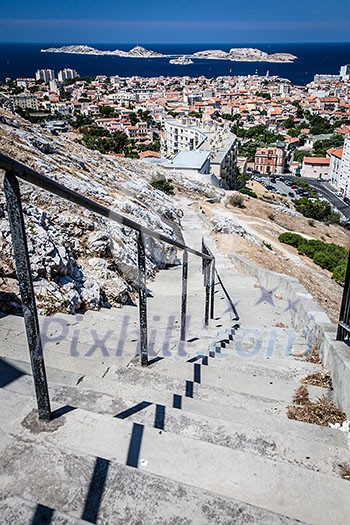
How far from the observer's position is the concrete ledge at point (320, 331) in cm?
350

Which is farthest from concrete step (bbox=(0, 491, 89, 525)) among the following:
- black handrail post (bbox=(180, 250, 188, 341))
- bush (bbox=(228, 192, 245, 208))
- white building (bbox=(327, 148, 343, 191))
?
white building (bbox=(327, 148, 343, 191))

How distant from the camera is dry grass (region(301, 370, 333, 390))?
393 cm

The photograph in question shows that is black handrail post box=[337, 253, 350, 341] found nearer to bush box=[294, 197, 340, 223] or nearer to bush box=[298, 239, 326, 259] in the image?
bush box=[298, 239, 326, 259]

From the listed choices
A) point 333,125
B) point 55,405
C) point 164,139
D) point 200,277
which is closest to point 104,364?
point 55,405

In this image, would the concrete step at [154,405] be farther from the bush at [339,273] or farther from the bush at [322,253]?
the bush at [322,253]

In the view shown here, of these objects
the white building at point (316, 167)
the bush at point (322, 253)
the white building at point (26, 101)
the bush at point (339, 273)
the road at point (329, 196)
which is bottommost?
the road at point (329, 196)

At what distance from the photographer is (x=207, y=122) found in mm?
81000

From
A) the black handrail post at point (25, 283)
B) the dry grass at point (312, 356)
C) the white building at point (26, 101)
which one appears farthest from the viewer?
the white building at point (26, 101)

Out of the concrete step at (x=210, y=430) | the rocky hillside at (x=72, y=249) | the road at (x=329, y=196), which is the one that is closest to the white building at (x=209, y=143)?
the road at (x=329, y=196)

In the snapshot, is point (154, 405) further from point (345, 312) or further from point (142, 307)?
point (345, 312)

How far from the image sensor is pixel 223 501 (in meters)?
1.62

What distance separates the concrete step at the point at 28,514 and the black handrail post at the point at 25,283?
1.83 feet

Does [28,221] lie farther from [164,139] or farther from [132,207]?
[164,139]

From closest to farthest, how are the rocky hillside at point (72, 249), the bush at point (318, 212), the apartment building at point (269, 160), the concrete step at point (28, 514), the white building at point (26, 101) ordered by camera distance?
the concrete step at point (28, 514) < the rocky hillside at point (72, 249) < the bush at point (318, 212) < the apartment building at point (269, 160) < the white building at point (26, 101)
